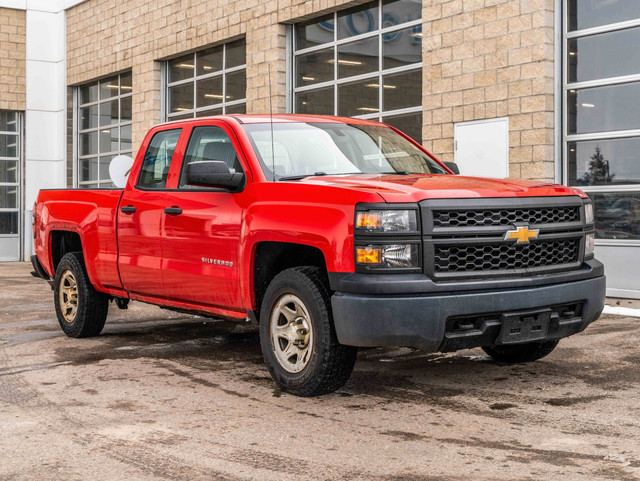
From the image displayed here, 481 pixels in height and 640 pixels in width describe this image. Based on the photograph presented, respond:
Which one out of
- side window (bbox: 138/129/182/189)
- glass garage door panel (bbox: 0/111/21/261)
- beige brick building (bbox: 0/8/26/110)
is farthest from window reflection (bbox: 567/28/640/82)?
glass garage door panel (bbox: 0/111/21/261)

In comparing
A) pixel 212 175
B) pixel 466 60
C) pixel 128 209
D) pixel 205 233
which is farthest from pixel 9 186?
pixel 212 175

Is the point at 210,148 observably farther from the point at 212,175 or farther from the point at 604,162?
the point at 604,162

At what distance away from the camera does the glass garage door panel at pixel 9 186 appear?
80.8ft

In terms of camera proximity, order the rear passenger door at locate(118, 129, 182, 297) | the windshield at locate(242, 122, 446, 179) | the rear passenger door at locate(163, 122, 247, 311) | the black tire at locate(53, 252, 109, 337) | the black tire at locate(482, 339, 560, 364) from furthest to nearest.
Answer: 1. the black tire at locate(53, 252, 109, 337)
2. the rear passenger door at locate(118, 129, 182, 297)
3. the black tire at locate(482, 339, 560, 364)
4. the windshield at locate(242, 122, 446, 179)
5. the rear passenger door at locate(163, 122, 247, 311)

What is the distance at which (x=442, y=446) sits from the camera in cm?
462

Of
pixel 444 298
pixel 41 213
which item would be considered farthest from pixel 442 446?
pixel 41 213

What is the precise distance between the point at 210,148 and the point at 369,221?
2.08 m

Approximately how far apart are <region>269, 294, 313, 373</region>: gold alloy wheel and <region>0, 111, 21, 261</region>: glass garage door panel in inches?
804

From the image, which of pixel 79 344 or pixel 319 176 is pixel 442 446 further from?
pixel 79 344

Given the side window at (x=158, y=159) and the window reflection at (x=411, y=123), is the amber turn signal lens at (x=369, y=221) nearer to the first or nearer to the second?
the side window at (x=158, y=159)

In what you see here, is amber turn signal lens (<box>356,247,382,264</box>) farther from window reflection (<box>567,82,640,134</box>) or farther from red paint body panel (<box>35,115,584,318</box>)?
window reflection (<box>567,82,640,134</box>)

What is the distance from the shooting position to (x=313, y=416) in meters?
5.30

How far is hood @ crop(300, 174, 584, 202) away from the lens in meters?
5.33

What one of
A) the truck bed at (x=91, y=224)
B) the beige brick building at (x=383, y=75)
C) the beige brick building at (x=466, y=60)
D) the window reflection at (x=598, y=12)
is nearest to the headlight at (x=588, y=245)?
the beige brick building at (x=383, y=75)
